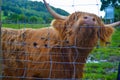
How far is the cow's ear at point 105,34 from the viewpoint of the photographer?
711 cm

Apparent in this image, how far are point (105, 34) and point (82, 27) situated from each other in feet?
2.20

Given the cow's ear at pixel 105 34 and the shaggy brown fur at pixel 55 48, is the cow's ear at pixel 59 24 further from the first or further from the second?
the cow's ear at pixel 105 34

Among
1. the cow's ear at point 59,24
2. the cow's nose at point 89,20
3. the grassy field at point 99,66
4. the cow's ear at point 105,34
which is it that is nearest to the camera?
the cow's nose at point 89,20

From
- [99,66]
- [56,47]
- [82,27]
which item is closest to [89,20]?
[82,27]

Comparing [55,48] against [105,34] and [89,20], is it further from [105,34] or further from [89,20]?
[89,20]

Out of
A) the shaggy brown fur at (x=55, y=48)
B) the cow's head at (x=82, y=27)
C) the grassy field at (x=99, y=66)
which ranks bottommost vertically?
the grassy field at (x=99, y=66)

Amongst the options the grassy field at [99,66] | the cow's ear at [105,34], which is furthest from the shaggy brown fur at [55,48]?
the grassy field at [99,66]

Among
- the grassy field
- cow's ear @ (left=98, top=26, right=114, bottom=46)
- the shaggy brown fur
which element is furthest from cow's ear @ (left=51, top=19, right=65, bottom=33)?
the grassy field

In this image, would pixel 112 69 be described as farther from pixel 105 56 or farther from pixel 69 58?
pixel 69 58

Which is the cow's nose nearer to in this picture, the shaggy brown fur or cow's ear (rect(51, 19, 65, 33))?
the shaggy brown fur

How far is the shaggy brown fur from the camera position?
22.6ft

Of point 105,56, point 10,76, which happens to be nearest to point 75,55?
point 10,76

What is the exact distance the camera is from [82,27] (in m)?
6.66

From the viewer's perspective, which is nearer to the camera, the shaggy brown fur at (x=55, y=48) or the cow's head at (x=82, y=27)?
the cow's head at (x=82, y=27)
